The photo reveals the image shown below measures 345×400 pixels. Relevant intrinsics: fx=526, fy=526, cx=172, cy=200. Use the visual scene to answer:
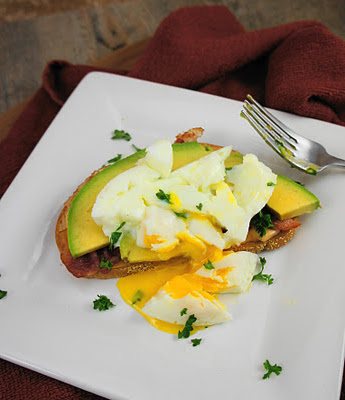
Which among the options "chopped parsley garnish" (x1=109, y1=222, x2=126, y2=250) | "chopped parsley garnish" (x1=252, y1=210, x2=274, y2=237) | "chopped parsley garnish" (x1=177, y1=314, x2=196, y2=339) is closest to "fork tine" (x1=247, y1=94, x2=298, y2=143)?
"chopped parsley garnish" (x1=252, y1=210, x2=274, y2=237)

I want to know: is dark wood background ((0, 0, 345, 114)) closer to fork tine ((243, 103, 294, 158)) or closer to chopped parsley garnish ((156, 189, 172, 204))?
fork tine ((243, 103, 294, 158))

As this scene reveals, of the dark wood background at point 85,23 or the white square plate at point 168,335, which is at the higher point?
the dark wood background at point 85,23

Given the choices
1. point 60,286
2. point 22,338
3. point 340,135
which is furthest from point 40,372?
point 340,135

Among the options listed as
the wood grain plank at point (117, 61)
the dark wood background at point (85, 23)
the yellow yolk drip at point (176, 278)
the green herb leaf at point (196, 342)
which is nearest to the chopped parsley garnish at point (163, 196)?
the yellow yolk drip at point (176, 278)

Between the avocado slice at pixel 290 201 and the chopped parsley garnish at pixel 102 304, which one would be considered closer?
the chopped parsley garnish at pixel 102 304

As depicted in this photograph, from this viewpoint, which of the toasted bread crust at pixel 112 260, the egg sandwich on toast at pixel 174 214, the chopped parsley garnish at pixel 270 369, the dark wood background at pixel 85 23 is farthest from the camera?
the dark wood background at pixel 85 23

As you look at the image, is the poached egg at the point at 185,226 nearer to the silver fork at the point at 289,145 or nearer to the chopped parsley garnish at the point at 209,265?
the chopped parsley garnish at the point at 209,265
